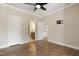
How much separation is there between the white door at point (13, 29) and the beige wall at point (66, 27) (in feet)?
2.01

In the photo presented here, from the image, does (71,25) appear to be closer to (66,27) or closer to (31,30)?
(66,27)

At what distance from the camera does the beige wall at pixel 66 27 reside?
190 cm

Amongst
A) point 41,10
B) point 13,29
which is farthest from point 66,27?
point 13,29

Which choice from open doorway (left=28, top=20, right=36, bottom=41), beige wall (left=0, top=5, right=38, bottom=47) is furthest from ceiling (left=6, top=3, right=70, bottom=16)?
open doorway (left=28, top=20, right=36, bottom=41)

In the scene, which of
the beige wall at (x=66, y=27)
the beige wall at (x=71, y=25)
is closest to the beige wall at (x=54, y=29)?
the beige wall at (x=66, y=27)

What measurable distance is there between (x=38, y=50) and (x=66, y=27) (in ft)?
2.38

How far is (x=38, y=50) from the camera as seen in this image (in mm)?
1930

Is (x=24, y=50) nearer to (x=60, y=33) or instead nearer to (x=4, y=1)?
(x=60, y=33)

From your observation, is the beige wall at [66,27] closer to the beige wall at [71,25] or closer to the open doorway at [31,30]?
the beige wall at [71,25]

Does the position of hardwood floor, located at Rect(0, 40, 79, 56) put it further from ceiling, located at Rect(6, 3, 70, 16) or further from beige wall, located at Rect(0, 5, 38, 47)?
ceiling, located at Rect(6, 3, 70, 16)

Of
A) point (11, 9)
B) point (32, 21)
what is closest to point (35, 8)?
point (32, 21)

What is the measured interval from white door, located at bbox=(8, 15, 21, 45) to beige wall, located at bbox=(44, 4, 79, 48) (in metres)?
0.61

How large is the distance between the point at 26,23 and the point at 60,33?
0.74m

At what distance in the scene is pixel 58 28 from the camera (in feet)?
6.73
